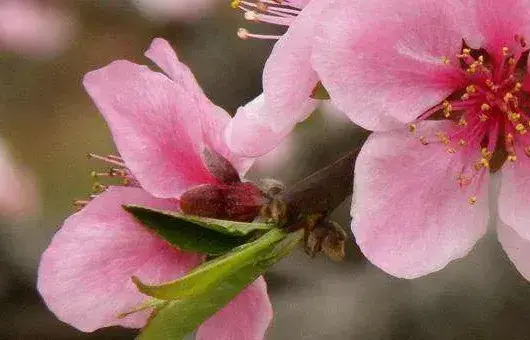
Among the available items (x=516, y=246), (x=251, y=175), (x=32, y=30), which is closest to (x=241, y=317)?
(x=516, y=246)

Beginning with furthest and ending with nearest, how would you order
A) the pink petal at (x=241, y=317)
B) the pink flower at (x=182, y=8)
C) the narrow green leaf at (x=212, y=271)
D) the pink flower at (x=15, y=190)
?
the pink flower at (x=182, y=8)
the pink flower at (x=15, y=190)
the pink petal at (x=241, y=317)
the narrow green leaf at (x=212, y=271)

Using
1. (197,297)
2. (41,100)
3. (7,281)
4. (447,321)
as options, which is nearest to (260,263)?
(197,297)

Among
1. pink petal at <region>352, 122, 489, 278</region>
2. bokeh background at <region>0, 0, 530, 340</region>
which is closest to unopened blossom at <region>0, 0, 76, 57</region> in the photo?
bokeh background at <region>0, 0, 530, 340</region>

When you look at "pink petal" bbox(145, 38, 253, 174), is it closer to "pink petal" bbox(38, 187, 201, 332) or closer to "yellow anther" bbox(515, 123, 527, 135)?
"pink petal" bbox(38, 187, 201, 332)

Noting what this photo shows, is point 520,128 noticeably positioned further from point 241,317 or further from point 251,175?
point 251,175

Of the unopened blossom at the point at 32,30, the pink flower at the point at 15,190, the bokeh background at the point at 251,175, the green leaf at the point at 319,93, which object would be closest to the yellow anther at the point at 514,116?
the green leaf at the point at 319,93

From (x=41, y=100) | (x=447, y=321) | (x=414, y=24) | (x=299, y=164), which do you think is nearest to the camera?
(x=414, y=24)

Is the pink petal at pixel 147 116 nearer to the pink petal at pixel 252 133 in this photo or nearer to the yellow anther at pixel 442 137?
the pink petal at pixel 252 133

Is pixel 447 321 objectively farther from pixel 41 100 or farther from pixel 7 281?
pixel 41 100
